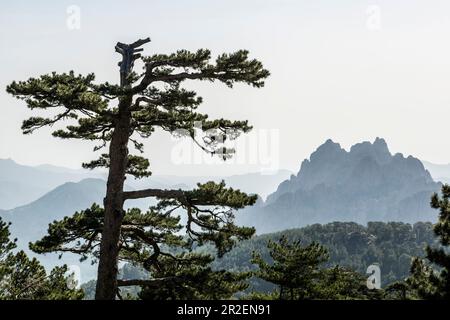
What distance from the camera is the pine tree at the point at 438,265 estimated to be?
1095cm

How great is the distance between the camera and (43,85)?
1058 cm

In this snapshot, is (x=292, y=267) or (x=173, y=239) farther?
(x=292, y=267)

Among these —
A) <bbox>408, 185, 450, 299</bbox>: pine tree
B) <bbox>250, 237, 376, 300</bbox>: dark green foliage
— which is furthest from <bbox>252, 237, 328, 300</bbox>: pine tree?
<bbox>408, 185, 450, 299</bbox>: pine tree

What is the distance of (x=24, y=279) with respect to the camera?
13820 mm

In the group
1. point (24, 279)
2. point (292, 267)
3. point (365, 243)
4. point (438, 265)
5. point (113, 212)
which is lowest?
point (365, 243)

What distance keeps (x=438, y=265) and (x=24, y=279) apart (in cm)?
1213

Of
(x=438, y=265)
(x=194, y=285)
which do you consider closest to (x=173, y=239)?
(x=194, y=285)

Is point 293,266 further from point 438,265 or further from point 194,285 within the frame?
point 438,265

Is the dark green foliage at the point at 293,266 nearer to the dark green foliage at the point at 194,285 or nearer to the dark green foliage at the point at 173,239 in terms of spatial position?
the dark green foliage at the point at 173,239

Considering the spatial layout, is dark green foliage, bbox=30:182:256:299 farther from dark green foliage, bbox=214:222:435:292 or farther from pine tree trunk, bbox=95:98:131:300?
dark green foliage, bbox=214:222:435:292

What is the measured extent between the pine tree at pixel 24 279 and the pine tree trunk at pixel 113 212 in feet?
3.46

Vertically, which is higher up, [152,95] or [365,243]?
[152,95]

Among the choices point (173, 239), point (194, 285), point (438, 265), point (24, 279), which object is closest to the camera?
point (438, 265)
